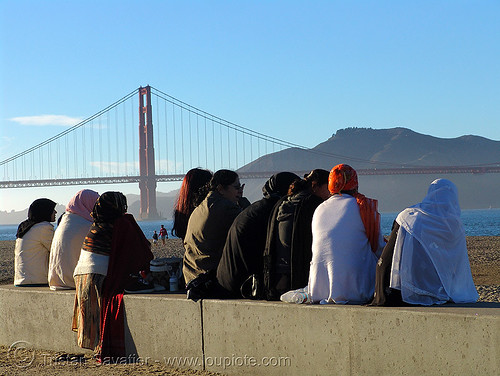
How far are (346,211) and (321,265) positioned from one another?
28cm

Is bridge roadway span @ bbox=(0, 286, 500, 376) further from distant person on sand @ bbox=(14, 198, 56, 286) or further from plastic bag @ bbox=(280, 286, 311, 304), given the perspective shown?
distant person on sand @ bbox=(14, 198, 56, 286)

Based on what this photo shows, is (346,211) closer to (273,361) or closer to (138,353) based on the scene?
(273,361)

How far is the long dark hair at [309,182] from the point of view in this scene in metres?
3.97

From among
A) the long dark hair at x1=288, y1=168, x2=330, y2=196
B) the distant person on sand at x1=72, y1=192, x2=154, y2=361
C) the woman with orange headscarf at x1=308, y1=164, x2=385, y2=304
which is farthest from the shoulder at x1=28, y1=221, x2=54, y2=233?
the woman with orange headscarf at x1=308, y1=164, x2=385, y2=304

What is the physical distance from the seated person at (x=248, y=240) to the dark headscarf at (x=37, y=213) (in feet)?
5.86

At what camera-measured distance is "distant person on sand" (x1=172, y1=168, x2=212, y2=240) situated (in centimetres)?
480

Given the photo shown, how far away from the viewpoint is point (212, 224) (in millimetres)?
4375

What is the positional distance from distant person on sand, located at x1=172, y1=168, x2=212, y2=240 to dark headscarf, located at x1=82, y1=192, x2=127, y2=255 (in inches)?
15.7

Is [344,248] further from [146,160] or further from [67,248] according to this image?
[146,160]

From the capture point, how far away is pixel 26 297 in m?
5.19

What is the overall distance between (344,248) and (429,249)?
1.38 ft

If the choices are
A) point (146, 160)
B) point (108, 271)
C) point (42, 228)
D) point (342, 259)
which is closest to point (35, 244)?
point (42, 228)

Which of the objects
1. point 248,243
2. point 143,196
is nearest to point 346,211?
point 248,243

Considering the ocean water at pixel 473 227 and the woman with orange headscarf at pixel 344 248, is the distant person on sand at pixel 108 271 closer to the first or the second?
the woman with orange headscarf at pixel 344 248
